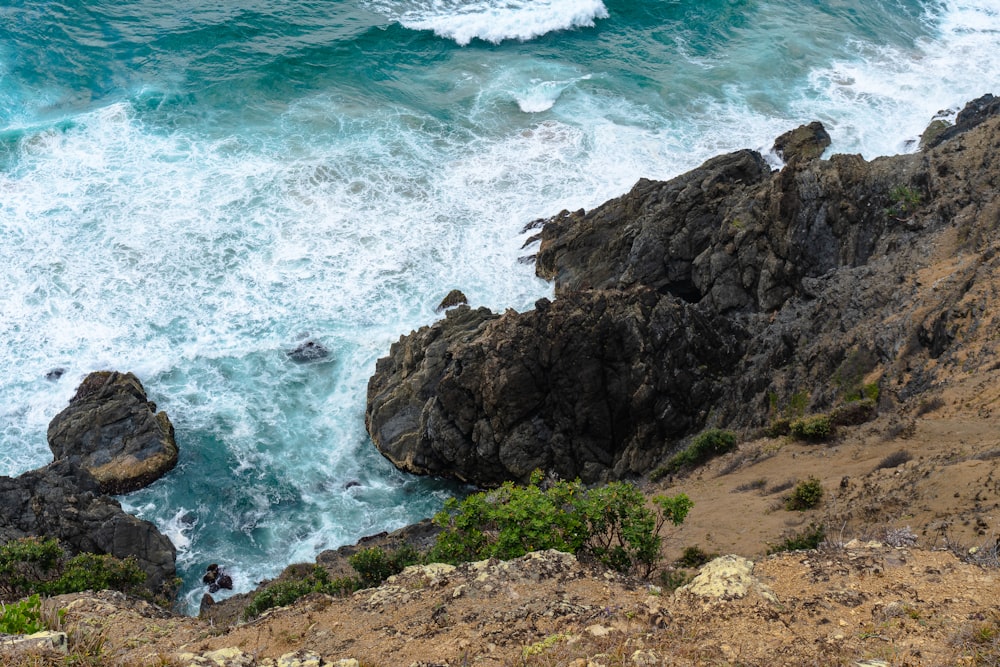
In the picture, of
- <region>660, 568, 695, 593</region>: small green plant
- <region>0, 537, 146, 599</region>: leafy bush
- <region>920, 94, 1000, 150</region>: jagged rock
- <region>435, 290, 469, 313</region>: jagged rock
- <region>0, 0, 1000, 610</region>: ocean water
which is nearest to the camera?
<region>660, 568, 695, 593</region>: small green plant

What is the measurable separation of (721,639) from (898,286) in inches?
729

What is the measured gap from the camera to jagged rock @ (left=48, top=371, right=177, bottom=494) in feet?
99.0

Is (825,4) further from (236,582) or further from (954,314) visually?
(236,582)

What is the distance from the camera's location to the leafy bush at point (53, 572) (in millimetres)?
19203

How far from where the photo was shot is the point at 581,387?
29.1 metres

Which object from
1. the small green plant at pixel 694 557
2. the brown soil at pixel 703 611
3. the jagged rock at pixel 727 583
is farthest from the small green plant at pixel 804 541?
the jagged rock at pixel 727 583

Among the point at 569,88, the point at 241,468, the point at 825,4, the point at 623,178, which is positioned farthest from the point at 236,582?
the point at 825,4

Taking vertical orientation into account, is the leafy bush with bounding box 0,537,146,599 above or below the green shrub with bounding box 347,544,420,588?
below

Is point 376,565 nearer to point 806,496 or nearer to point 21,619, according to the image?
point 21,619

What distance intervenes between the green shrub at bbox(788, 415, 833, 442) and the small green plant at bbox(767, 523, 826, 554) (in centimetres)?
564

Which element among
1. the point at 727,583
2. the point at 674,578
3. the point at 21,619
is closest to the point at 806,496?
the point at 674,578

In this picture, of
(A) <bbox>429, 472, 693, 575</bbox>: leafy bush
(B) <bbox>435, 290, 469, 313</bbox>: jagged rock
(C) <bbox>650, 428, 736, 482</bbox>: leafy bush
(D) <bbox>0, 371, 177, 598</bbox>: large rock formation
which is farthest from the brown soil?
(B) <bbox>435, 290, 469, 313</bbox>: jagged rock

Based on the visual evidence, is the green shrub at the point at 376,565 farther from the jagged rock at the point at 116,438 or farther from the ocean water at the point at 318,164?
the jagged rock at the point at 116,438

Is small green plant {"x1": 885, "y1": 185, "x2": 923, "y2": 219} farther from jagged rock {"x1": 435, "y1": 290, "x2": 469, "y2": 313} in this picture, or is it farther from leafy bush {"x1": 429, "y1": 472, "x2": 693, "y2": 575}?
leafy bush {"x1": 429, "y1": 472, "x2": 693, "y2": 575}
